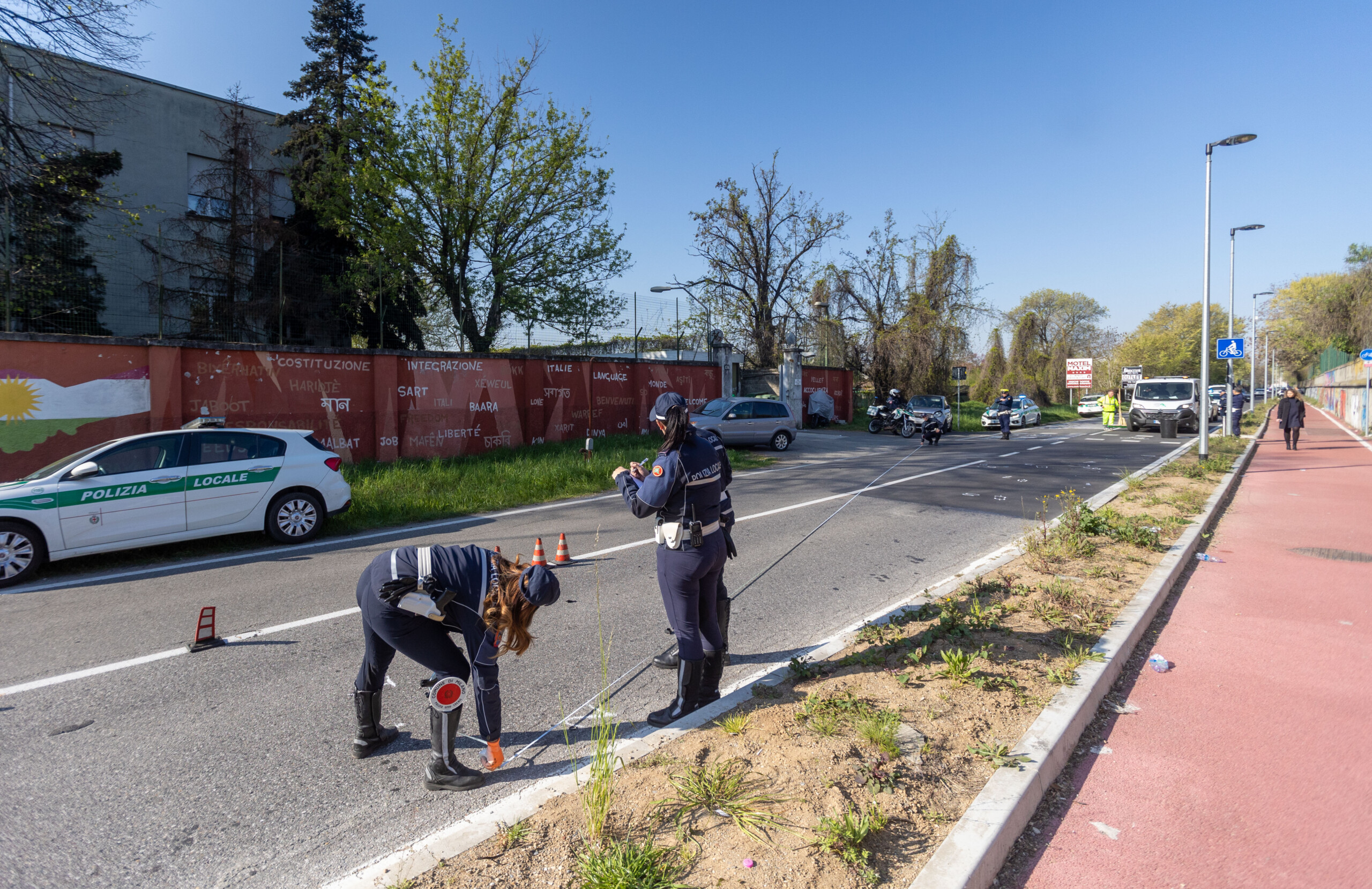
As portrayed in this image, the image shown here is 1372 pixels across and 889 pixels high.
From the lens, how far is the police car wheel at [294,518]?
28.7 feet

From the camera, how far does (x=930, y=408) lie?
29.4m

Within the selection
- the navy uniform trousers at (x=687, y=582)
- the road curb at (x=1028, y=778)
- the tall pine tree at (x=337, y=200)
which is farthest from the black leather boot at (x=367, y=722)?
the tall pine tree at (x=337, y=200)

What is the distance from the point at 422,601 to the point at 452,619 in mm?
254

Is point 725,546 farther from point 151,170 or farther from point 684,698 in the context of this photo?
point 151,170

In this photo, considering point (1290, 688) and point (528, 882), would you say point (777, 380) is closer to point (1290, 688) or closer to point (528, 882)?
point (1290, 688)

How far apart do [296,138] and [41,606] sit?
2214 centimetres

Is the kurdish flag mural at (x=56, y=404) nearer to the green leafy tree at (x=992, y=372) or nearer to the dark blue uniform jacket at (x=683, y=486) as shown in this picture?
the dark blue uniform jacket at (x=683, y=486)

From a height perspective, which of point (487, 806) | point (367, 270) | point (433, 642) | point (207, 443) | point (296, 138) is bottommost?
point (487, 806)

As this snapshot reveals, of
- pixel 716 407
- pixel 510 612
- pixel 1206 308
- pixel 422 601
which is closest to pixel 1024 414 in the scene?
pixel 1206 308

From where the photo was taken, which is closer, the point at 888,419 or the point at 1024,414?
the point at 888,419

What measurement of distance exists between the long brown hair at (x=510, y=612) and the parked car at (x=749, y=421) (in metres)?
16.3

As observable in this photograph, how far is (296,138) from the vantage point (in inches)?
939

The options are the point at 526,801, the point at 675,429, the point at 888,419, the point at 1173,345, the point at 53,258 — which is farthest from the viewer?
the point at 1173,345

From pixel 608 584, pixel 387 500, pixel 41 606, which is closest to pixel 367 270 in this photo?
A: pixel 387 500
